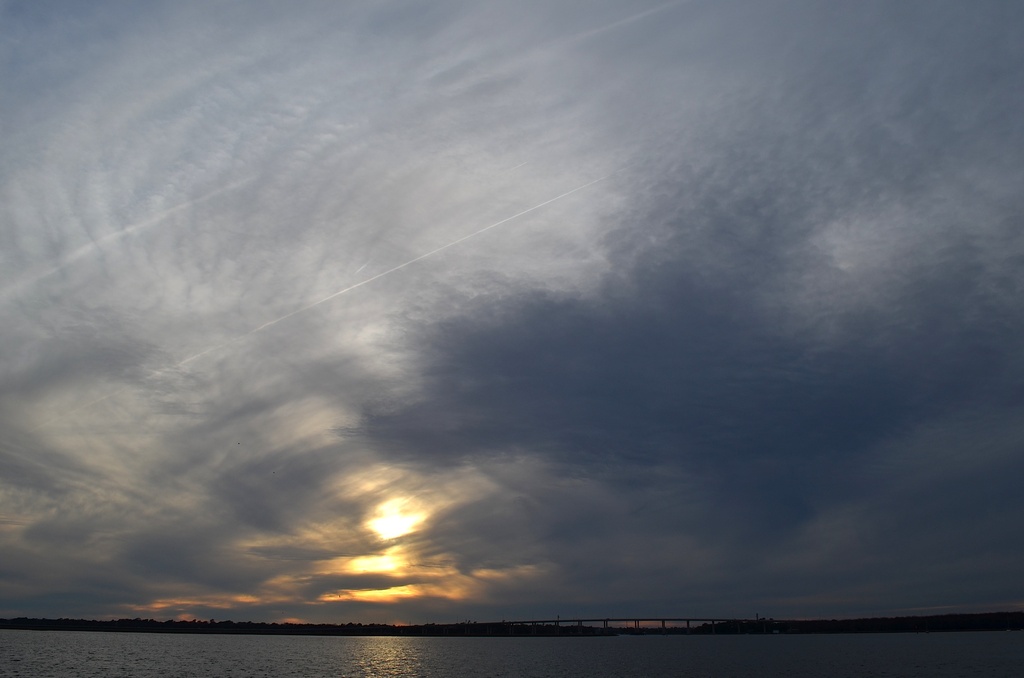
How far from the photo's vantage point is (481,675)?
5059 inches

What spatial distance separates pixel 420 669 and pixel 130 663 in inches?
2418

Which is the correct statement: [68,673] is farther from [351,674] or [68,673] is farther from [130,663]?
[351,674]

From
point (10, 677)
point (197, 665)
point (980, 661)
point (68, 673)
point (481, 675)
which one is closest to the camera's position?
point (10, 677)

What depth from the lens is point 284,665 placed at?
15400 cm

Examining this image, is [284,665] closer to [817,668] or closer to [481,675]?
[481,675]

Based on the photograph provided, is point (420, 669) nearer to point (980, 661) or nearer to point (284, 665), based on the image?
point (284, 665)

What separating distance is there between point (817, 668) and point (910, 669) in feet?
58.7

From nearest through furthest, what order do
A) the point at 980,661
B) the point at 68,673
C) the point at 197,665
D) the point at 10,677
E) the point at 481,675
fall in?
the point at 10,677 → the point at 68,673 → the point at 481,675 → the point at 197,665 → the point at 980,661

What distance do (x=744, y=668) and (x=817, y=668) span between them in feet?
48.5

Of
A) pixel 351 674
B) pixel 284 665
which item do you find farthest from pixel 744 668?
pixel 284 665

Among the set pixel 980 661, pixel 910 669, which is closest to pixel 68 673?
pixel 910 669

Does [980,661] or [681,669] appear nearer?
[681,669]

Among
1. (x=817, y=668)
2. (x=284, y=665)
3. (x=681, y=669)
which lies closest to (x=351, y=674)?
(x=284, y=665)

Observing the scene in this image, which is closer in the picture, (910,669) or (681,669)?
(910,669)
